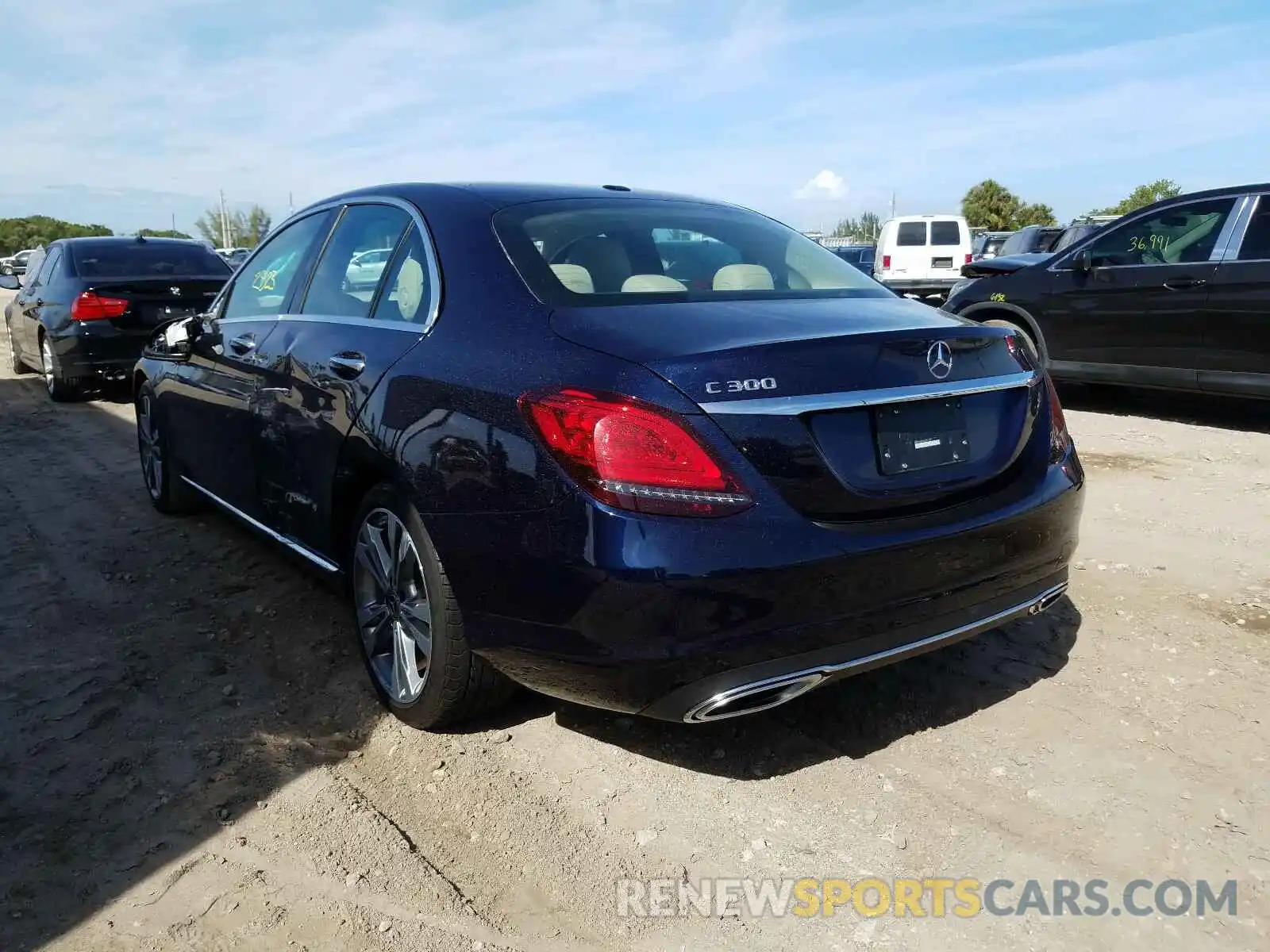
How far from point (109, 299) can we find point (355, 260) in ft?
21.7

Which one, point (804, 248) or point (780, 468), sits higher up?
point (804, 248)

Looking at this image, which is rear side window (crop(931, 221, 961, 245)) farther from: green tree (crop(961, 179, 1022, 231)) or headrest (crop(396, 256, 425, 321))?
green tree (crop(961, 179, 1022, 231))

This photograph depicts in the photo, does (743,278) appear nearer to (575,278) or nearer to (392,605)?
(575,278)

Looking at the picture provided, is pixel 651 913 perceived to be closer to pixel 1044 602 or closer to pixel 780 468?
pixel 780 468

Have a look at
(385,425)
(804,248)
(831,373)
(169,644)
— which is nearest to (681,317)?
(831,373)

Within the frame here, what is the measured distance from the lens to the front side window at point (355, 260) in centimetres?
337

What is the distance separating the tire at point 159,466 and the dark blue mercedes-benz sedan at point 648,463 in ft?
6.79

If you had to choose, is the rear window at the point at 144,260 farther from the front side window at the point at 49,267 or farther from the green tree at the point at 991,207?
the green tree at the point at 991,207

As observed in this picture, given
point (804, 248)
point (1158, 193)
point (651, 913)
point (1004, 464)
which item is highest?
point (1158, 193)

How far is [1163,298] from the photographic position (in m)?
7.38

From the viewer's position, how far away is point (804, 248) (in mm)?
3637

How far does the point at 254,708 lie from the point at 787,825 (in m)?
1.74

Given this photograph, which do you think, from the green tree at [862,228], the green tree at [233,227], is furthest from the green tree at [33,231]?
the green tree at [862,228]

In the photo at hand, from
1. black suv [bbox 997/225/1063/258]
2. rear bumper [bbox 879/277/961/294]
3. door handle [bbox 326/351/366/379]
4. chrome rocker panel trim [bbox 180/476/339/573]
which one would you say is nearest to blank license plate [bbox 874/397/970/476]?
door handle [bbox 326/351/366/379]
